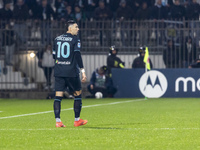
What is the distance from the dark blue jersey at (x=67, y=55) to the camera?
34.4 ft

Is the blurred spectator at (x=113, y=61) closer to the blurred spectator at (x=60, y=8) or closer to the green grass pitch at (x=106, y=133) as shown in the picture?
the blurred spectator at (x=60, y=8)

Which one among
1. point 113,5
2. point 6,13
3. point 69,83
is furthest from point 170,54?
point 69,83

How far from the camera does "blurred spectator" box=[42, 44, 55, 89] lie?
22766 mm

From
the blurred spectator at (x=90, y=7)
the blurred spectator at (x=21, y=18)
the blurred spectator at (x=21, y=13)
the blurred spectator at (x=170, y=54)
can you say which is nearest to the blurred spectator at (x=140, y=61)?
the blurred spectator at (x=170, y=54)

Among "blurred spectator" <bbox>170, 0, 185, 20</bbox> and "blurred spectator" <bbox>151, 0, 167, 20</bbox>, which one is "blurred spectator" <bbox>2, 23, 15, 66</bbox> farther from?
"blurred spectator" <bbox>170, 0, 185, 20</bbox>

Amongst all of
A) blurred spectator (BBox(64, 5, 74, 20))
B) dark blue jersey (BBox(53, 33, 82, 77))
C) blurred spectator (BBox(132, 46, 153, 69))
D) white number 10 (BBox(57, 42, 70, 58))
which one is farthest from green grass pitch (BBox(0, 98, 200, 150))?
blurred spectator (BBox(64, 5, 74, 20))

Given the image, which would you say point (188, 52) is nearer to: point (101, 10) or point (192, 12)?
point (192, 12)

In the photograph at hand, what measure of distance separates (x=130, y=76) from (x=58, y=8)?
5.54 m

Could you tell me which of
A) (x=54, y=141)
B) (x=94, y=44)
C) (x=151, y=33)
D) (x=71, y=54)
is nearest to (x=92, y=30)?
(x=94, y=44)

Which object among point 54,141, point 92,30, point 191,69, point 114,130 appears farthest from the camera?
point 92,30

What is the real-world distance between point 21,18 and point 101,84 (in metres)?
5.11

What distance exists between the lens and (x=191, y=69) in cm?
2120

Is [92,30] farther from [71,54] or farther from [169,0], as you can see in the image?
[71,54]

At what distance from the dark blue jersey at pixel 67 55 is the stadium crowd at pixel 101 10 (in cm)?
1398
